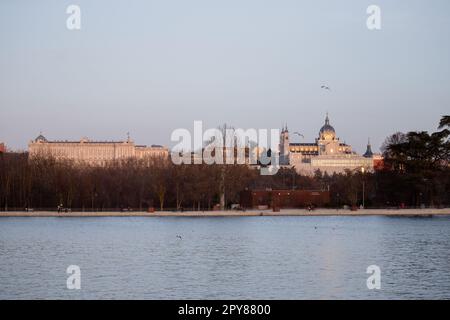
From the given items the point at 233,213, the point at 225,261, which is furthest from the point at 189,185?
the point at 225,261

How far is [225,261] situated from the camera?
3762 centimetres

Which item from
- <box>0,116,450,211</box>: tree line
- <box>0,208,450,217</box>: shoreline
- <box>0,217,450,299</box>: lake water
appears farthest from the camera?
<box>0,116,450,211</box>: tree line

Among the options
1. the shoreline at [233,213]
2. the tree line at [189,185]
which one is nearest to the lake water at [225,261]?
the shoreline at [233,213]

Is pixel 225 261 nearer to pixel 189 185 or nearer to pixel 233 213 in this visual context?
pixel 233 213

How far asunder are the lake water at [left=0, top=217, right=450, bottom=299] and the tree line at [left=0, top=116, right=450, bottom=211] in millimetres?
19700

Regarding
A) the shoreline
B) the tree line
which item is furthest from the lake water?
the tree line

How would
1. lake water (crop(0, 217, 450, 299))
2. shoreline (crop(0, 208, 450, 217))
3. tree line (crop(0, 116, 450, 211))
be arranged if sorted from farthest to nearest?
tree line (crop(0, 116, 450, 211))
shoreline (crop(0, 208, 450, 217))
lake water (crop(0, 217, 450, 299))

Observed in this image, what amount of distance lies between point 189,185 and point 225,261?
43.0 metres

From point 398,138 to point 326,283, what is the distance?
2650 inches

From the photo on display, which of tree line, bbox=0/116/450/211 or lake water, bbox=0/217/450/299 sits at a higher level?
tree line, bbox=0/116/450/211

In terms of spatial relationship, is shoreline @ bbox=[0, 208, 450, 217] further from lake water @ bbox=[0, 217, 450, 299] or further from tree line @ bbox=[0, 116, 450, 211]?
lake water @ bbox=[0, 217, 450, 299]

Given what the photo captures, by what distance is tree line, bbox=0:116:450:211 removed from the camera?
8112cm
